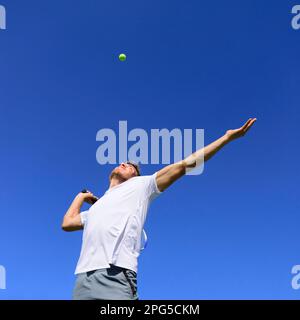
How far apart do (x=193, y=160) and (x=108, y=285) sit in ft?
4.90

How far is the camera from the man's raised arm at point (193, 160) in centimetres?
528

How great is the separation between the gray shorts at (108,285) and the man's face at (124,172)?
1.42m

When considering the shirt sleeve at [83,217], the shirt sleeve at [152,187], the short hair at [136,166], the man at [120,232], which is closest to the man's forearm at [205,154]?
the man at [120,232]

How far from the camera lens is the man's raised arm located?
5.28 meters

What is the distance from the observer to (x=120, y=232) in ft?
16.6

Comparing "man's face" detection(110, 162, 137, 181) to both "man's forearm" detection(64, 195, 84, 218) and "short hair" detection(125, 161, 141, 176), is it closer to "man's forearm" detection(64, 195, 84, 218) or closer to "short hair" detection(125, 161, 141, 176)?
"short hair" detection(125, 161, 141, 176)

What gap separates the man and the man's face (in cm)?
33

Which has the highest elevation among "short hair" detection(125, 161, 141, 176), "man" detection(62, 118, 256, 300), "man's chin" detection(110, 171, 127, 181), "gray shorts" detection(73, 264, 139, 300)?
"short hair" detection(125, 161, 141, 176)

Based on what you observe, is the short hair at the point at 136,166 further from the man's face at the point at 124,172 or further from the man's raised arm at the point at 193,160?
the man's raised arm at the point at 193,160

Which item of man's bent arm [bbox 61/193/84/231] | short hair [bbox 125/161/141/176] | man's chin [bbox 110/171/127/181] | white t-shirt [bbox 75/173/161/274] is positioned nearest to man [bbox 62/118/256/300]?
white t-shirt [bbox 75/173/161/274]
